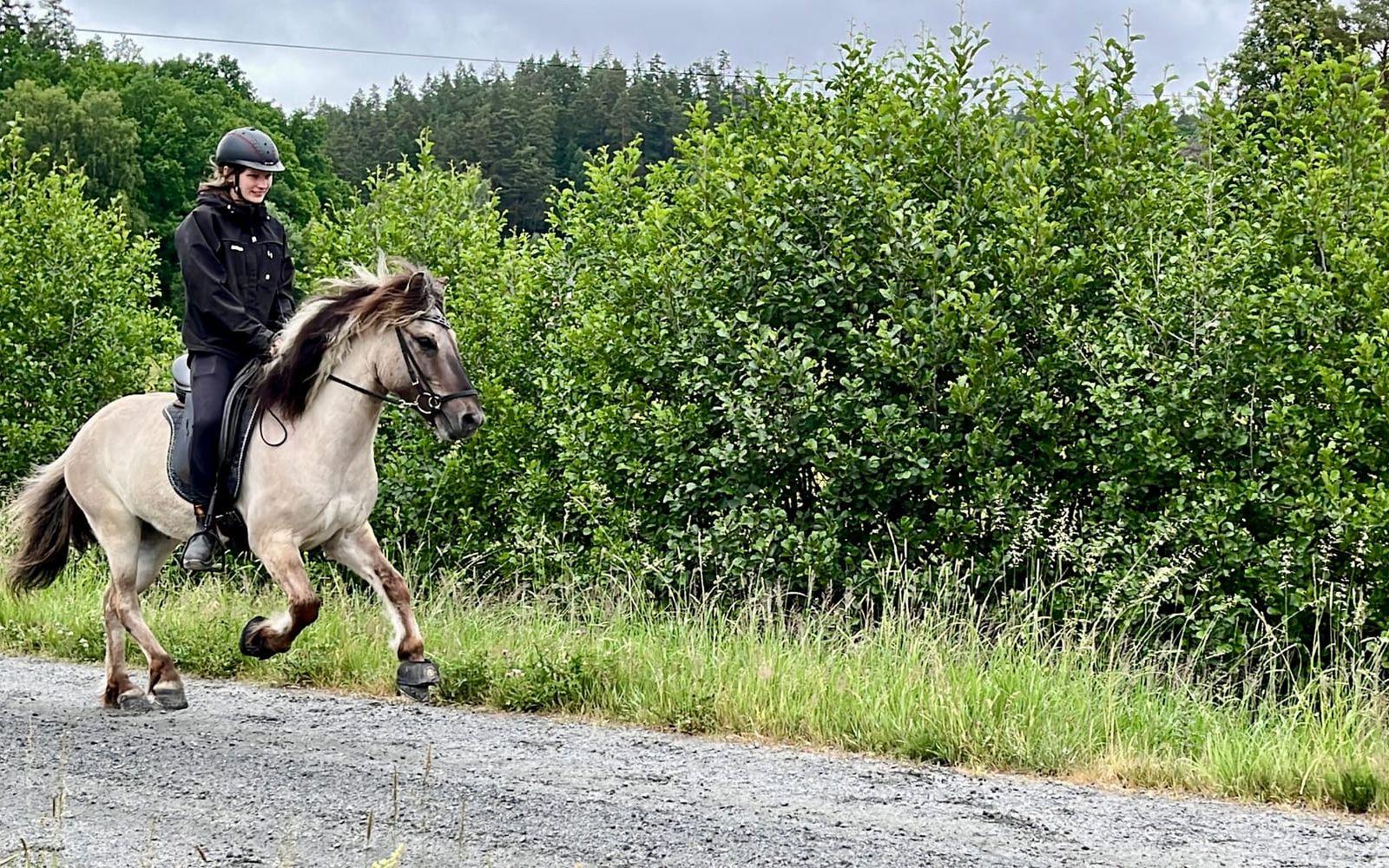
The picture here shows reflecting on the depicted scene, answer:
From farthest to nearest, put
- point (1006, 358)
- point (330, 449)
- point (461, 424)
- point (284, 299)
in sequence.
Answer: point (1006, 358), point (284, 299), point (330, 449), point (461, 424)

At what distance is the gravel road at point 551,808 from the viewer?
4.79 meters

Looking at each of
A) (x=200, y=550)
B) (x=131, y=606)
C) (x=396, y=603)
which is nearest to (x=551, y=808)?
(x=396, y=603)

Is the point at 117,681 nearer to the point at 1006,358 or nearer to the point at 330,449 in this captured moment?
the point at 330,449

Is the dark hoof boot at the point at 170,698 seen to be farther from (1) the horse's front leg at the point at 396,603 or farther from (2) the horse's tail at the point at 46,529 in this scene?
(2) the horse's tail at the point at 46,529

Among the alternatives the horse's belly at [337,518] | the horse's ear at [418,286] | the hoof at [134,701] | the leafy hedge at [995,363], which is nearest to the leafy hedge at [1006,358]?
the leafy hedge at [995,363]

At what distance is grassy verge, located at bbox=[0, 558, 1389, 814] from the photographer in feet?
20.0

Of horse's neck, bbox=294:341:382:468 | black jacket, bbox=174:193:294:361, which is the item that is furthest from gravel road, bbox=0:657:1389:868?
black jacket, bbox=174:193:294:361

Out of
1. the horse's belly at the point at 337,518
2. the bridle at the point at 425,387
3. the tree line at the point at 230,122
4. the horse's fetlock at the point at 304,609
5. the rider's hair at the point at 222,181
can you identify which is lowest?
the horse's fetlock at the point at 304,609

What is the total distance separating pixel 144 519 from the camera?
824 centimetres

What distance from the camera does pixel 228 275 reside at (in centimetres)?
775

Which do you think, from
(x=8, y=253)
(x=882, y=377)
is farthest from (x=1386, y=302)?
(x=8, y=253)

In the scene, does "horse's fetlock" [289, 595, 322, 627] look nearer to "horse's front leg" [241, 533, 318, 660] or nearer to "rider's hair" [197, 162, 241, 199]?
"horse's front leg" [241, 533, 318, 660]

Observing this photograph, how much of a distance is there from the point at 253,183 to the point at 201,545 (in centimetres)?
201

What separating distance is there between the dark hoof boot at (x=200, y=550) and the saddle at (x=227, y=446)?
0.10m
